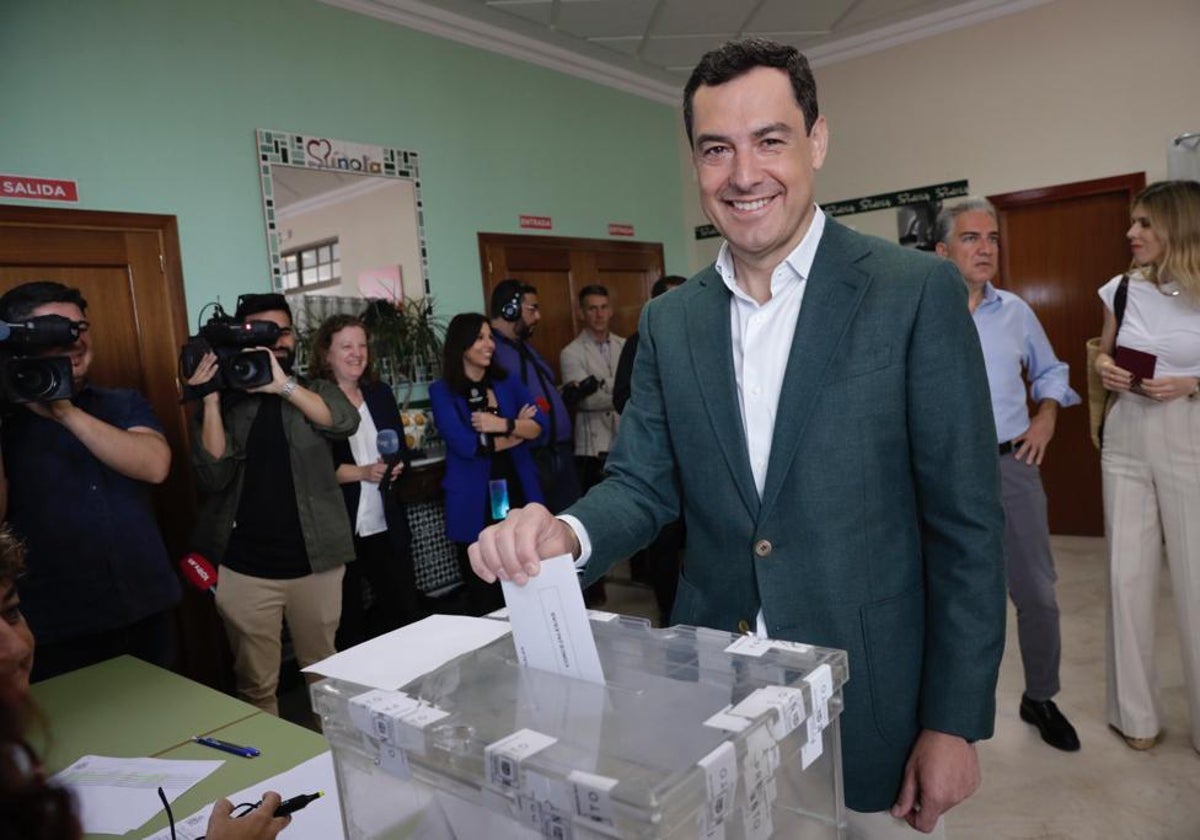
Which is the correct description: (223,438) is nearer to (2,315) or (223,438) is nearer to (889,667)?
(2,315)

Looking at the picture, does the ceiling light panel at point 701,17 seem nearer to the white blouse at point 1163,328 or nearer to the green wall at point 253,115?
the green wall at point 253,115

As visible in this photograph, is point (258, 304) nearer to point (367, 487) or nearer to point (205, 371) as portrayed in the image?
point (205, 371)

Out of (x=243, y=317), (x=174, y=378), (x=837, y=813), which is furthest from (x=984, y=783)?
(x=174, y=378)

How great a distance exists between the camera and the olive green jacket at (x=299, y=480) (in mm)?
2664

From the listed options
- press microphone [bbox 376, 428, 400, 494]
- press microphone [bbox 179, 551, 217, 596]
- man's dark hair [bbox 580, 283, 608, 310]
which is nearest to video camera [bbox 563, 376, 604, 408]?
man's dark hair [bbox 580, 283, 608, 310]

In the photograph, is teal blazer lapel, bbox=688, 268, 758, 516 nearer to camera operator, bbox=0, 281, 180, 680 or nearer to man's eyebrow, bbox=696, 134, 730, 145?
man's eyebrow, bbox=696, 134, 730, 145

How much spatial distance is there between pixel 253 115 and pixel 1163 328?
3.79 m

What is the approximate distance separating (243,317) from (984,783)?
294cm

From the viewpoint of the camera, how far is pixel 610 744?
66 cm

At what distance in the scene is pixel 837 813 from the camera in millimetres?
849

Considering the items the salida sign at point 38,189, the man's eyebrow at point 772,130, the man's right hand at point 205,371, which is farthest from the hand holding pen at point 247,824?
the salida sign at point 38,189

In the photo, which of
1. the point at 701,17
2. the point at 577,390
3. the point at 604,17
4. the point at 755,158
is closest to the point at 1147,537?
the point at 755,158

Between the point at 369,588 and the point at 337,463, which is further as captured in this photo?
the point at 369,588

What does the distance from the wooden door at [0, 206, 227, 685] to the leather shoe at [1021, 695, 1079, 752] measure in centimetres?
328
